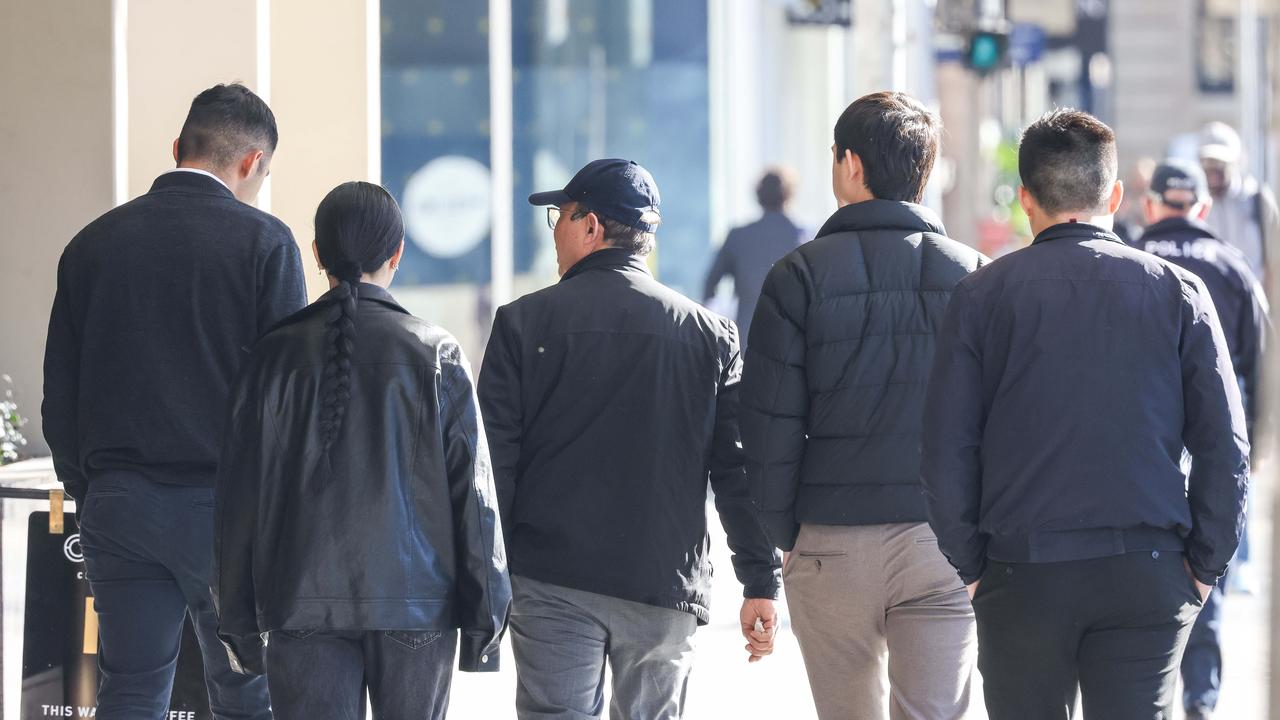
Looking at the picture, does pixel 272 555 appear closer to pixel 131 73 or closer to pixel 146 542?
pixel 146 542

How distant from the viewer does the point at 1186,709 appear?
6.51 metres

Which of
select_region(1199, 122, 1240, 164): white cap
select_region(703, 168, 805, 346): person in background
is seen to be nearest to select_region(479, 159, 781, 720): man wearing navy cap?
select_region(1199, 122, 1240, 164): white cap

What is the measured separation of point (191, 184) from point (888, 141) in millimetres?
1854

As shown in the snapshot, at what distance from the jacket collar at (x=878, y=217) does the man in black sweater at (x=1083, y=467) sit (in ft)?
1.58

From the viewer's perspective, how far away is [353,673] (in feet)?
13.0

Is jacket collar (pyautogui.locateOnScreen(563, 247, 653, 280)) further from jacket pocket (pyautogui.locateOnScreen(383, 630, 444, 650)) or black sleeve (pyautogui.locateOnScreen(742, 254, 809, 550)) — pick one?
jacket pocket (pyautogui.locateOnScreen(383, 630, 444, 650))

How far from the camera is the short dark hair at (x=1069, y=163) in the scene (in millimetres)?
4047

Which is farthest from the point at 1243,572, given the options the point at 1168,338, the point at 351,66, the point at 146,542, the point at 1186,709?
the point at 146,542

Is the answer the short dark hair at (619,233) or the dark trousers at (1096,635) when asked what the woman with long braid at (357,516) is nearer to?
the short dark hair at (619,233)

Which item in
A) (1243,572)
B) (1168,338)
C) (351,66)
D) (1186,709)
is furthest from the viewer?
(1243,572)

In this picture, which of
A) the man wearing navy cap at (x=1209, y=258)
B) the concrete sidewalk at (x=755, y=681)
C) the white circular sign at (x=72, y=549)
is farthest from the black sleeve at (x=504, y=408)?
the man wearing navy cap at (x=1209, y=258)

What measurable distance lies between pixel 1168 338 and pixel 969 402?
1.51 feet

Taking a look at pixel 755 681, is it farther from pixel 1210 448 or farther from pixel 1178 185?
pixel 1210 448

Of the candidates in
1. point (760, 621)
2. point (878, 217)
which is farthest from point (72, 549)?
point (878, 217)
